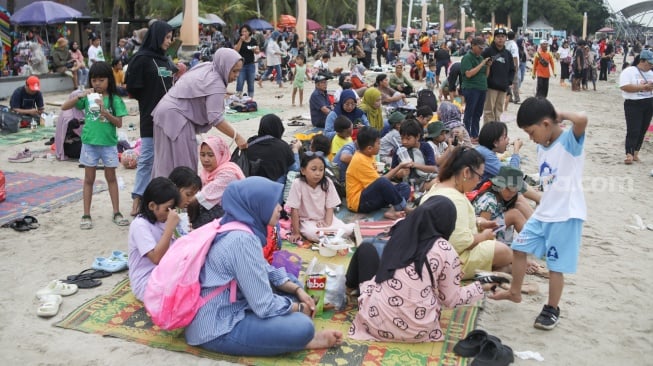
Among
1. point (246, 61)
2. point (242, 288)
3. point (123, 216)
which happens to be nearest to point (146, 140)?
point (123, 216)

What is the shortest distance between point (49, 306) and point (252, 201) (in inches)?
67.8

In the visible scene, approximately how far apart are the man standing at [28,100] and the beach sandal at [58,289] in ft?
24.1

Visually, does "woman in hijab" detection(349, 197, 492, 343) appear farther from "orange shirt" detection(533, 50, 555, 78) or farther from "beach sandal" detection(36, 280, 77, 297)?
"orange shirt" detection(533, 50, 555, 78)

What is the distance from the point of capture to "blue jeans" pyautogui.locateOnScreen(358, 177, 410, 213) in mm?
6332

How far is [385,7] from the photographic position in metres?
60.1

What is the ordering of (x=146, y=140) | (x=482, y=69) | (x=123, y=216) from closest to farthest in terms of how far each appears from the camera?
(x=146, y=140) → (x=123, y=216) → (x=482, y=69)

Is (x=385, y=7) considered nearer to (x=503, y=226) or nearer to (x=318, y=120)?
(x=318, y=120)

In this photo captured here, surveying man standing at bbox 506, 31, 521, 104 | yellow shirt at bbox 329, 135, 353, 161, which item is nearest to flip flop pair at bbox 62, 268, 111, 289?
yellow shirt at bbox 329, 135, 353, 161

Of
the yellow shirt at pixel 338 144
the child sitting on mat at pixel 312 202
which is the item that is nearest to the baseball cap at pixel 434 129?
the yellow shirt at pixel 338 144

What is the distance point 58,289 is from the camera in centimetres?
445

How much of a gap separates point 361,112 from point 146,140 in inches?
148

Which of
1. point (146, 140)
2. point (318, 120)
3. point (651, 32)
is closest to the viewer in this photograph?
point (146, 140)

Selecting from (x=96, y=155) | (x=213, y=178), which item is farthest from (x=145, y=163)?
(x=213, y=178)

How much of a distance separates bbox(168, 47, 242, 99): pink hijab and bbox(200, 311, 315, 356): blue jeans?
237cm
